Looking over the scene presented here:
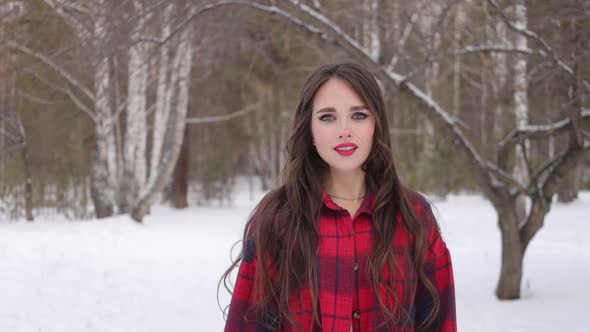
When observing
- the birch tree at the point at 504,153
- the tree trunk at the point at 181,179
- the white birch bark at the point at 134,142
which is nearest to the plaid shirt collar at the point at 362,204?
the birch tree at the point at 504,153

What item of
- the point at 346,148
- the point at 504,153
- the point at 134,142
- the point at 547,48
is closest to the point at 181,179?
the point at 134,142

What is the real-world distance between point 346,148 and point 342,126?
0.25ft

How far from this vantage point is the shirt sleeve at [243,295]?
190 centimetres

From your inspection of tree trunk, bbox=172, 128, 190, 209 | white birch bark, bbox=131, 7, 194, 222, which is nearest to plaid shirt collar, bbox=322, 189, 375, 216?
white birch bark, bbox=131, 7, 194, 222

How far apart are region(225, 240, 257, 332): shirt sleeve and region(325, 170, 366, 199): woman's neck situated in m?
0.35

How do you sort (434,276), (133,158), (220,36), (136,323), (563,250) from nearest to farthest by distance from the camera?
(434,276) → (136,323) → (220,36) → (563,250) → (133,158)

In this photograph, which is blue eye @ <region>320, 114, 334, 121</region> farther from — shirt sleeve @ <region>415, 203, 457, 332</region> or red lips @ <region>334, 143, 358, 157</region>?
shirt sleeve @ <region>415, 203, 457, 332</region>

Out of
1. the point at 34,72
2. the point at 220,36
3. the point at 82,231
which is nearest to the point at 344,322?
the point at 220,36

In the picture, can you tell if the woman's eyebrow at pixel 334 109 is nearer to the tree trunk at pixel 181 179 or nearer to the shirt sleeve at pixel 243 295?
the shirt sleeve at pixel 243 295

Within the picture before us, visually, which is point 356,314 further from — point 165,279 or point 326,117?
point 165,279

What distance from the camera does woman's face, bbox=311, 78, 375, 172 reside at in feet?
6.24

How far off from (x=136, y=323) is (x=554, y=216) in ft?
33.5

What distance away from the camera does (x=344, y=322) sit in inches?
71.9

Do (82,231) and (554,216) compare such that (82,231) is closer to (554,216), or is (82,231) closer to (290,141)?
(290,141)
